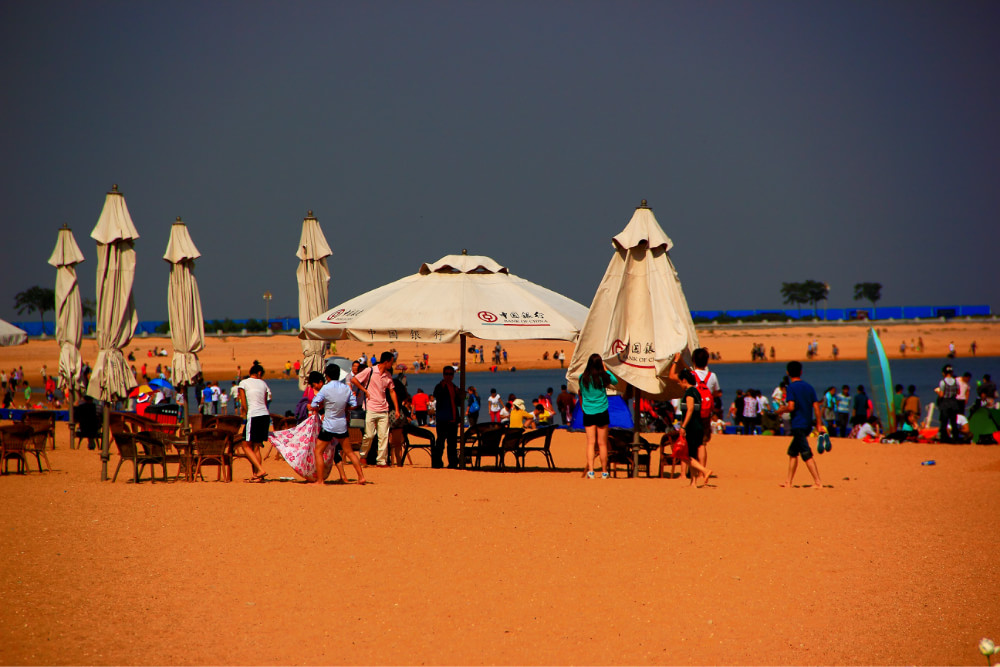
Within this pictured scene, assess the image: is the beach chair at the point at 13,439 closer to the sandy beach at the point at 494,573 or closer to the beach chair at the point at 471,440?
the sandy beach at the point at 494,573

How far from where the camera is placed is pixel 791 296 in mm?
193750

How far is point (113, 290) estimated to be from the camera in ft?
42.7

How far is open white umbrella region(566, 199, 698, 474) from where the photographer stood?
35.9 ft

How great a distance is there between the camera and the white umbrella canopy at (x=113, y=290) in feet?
42.4

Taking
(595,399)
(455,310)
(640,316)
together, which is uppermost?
(455,310)

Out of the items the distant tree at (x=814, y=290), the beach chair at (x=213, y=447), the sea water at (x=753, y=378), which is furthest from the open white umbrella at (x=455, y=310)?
the distant tree at (x=814, y=290)

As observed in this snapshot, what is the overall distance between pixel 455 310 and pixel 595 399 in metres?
2.11

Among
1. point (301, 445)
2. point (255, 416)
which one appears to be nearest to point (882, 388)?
point (301, 445)

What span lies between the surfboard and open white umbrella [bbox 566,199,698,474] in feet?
28.6

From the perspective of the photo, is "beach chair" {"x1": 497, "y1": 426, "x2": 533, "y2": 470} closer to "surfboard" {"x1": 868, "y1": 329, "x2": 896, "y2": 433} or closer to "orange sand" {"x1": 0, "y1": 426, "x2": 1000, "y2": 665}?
"orange sand" {"x1": 0, "y1": 426, "x2": 1000, "y2": 665}

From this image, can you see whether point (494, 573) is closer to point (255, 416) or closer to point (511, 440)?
point (255, 416)

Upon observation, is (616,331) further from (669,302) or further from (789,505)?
(789,505)

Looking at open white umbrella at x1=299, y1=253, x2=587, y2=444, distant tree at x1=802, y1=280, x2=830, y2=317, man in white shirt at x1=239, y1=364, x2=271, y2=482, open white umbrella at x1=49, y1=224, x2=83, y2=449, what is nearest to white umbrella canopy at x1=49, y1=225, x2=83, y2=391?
open white umbrella at x1=49, y1=224, x2=83, y2=449

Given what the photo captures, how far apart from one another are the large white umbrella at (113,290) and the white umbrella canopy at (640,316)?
658 cm
